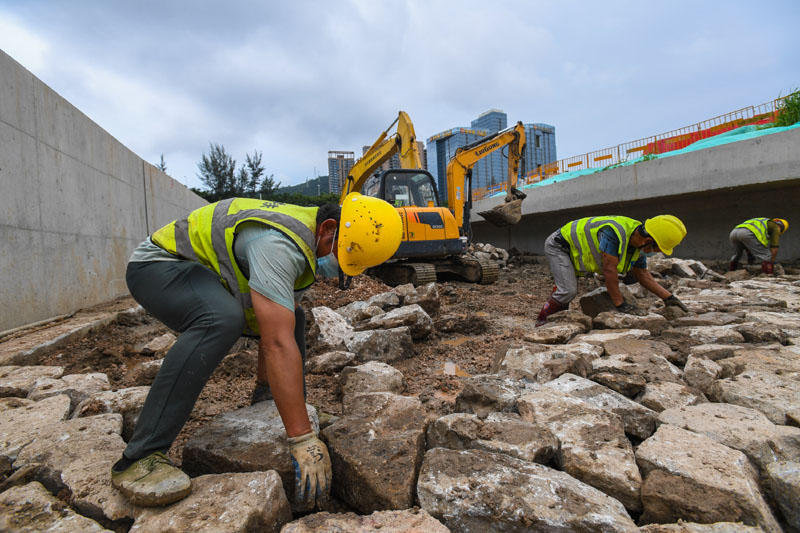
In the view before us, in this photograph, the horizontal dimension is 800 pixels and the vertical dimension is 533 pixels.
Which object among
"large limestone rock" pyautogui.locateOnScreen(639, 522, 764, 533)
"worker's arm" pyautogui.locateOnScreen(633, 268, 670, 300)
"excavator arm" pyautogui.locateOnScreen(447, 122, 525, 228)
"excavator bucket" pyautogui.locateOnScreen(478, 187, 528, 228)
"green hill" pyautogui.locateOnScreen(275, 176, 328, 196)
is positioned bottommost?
"large limestone rock" pyautogui.locateOnScreen(639, 522, 764, 533)

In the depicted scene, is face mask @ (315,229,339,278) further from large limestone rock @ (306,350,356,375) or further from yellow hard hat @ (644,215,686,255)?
yellow hard hat @ (644,215,686,255)

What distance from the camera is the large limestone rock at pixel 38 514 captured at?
4.52 ft

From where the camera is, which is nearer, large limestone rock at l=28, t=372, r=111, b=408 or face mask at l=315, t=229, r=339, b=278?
face mask at l=315, t=229, r=339, b=278

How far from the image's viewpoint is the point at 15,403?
7.84 ft

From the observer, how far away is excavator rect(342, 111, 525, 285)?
314 inches

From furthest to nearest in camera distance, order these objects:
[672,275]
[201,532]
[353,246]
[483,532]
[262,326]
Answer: [672,275]
[353,246]
[262,326]
[483,532]
[201,532]

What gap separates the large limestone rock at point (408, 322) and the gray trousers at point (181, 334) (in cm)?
232

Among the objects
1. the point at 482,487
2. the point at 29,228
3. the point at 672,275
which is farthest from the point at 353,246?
the point at 672,275

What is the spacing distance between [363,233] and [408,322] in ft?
7.44

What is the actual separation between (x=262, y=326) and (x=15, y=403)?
1.92 meters

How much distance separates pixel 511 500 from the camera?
143cm

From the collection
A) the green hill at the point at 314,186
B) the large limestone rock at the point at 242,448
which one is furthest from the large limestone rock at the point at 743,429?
the green hill at the point at 314,186

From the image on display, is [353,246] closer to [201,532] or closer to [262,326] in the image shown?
[262,326]

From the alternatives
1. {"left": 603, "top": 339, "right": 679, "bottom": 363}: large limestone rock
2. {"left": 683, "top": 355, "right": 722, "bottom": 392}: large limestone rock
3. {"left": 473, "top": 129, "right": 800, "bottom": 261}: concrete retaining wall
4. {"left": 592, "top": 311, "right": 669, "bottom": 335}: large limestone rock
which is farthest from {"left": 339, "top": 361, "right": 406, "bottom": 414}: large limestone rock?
{"left": 473, "top": 129, "right": 800, "bottom": 261}: concrete retaining wall
